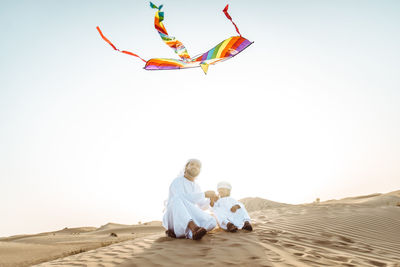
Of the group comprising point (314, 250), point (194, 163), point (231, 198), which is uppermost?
point (194, 163)

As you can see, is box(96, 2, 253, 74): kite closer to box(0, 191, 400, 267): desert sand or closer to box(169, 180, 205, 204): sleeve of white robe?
box(169, 180, 205, 204): sleeve of white robe

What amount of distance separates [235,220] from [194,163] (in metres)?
1.40

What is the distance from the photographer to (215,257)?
154 inches

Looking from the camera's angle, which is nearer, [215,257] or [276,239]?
[215,257]

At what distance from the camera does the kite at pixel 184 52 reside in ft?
19.5

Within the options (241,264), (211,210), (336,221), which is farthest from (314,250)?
(336,221)

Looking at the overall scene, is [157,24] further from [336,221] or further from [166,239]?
[336,221]

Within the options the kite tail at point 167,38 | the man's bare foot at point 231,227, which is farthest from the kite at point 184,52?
the man's bare foot at point 231,227

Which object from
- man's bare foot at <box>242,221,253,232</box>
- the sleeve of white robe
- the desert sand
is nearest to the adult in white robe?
the sleeve of white robe

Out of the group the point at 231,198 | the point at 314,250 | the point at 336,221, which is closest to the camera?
the point at 314,250

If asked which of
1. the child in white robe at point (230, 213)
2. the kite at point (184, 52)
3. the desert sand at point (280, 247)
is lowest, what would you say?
the desert sand at point (280, 247)

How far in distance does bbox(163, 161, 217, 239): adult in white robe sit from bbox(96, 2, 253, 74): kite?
210 cm

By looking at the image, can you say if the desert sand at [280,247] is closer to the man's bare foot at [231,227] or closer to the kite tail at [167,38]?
the man's bare foot at [231,227]

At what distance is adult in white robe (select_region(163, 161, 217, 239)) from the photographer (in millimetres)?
5062
